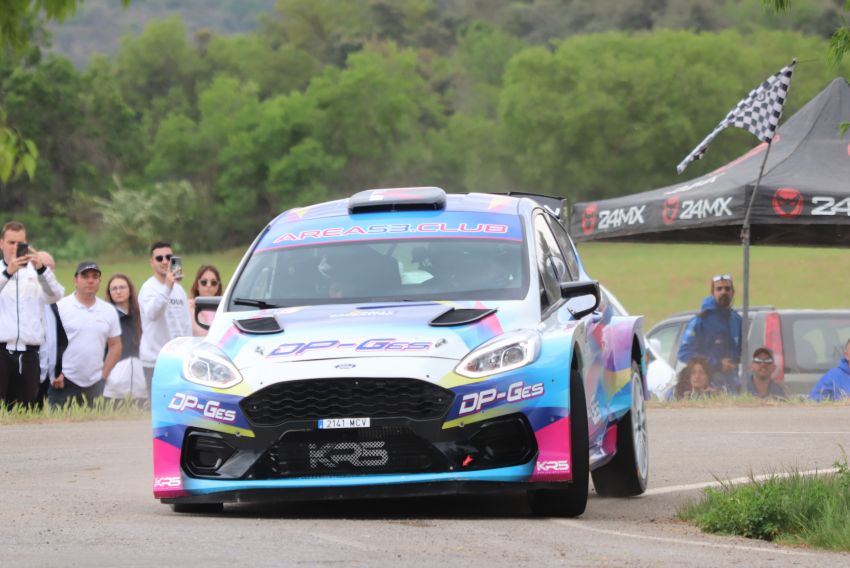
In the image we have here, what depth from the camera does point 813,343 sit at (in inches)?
744

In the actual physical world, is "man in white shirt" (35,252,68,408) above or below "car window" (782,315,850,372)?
above

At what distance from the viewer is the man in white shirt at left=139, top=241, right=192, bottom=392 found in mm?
16141

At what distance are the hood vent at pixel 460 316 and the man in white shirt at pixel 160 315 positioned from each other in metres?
7.74

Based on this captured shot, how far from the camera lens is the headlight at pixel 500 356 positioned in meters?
8.23

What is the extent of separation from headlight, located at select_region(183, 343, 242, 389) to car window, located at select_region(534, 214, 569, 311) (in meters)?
1.70

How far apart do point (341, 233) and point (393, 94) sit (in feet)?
457

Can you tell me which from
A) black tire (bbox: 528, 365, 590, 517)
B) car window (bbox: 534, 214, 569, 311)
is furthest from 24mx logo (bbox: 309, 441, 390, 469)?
car window (bbox: 534, 214, 569, 311)

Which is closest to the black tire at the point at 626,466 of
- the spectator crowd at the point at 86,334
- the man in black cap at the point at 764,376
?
the spectator crowd at the point at 86,334

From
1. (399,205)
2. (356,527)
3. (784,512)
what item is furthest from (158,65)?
(784,512)

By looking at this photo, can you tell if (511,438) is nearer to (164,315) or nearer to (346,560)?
(346,560)

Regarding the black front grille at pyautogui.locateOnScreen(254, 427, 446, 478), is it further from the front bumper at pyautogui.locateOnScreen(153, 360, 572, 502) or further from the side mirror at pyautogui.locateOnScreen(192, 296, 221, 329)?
the side mirror at pyautogui.locateOnScreen(192, 296, 221, 329)

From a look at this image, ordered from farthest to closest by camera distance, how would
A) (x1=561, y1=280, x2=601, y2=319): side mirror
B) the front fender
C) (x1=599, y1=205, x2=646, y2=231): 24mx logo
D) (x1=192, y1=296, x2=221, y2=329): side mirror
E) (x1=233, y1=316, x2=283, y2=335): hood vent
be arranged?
1. (x1=599, y1=205, x2=646, y2=231): 24mx logo
2. the front fender
3. (x1=192, y1=296, x2=221, y2=329): side mirror
4. (x1=561, y1=280, x2=601, y2=319): side mirror
5. (x1=233, y1=316, x2=283, y2=335): hood vent

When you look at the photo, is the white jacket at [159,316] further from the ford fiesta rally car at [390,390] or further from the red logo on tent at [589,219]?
the ford fiesta rally car at [390,390]

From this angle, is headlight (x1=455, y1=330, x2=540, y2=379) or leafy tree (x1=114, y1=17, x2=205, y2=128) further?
leafy tree (x1=114, y1=17, x2=205, y2=128)
